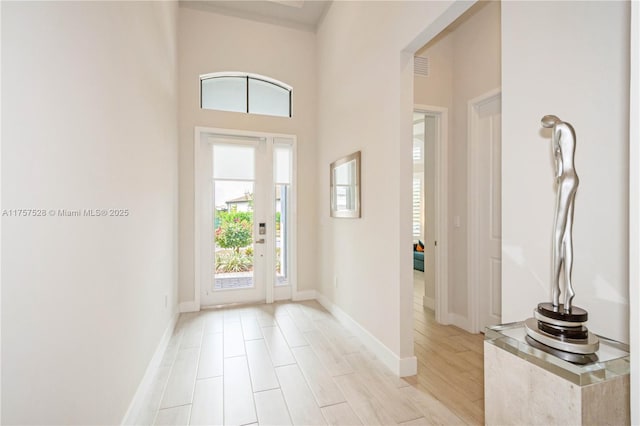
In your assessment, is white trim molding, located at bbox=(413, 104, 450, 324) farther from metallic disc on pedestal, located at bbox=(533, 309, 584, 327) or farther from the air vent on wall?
metallic disc on pedestal, located at bbox=(533, 309, 584, 327)

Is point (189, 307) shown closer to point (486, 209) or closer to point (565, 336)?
point (486, 209)

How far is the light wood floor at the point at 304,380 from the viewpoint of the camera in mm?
1794

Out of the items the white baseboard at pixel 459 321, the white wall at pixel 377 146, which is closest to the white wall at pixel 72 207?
the white wall at pixel 377 146

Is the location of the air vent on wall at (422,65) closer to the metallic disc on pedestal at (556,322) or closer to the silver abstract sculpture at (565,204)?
the silver abstract sculpture at (565,204)

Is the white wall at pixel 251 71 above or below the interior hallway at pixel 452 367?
above

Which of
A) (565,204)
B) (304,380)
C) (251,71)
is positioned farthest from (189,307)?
(565,204)

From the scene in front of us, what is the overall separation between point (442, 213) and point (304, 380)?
2.27m

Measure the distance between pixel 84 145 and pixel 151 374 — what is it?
1726 mm

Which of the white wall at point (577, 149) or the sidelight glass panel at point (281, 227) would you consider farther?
the sidelight glass panel at point (281, 227)

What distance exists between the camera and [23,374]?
980 mm

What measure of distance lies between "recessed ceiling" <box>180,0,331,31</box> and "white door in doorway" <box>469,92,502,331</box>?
94.3 inches

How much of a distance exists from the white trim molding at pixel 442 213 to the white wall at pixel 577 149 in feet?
6.67

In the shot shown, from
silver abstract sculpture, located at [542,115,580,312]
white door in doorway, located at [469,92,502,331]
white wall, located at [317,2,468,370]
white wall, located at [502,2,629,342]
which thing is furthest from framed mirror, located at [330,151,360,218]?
silver abstract sculpture, located at [542,115,580,312]

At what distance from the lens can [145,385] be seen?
2.00 meters
